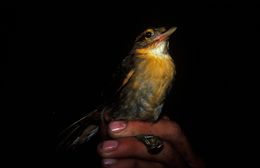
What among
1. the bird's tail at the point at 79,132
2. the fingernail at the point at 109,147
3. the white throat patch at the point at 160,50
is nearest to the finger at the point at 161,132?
the fingernail at the point at 109,147

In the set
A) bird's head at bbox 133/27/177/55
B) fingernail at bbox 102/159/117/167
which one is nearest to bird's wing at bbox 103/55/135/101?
bird's head at bbox 133/27/177/55

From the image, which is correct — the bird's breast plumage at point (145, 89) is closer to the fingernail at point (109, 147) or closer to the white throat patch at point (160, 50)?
the white throat patch at point (160, 50)

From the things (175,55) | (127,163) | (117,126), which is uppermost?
(117,126)

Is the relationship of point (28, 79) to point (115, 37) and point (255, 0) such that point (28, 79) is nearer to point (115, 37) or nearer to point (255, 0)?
point (115, 37)

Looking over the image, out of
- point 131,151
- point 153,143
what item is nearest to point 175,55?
point 153,143

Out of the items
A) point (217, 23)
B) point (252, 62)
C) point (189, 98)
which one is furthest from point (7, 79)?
point (252, 62)

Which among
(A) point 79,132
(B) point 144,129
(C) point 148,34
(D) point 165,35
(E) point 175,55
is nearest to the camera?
(B) point 144,129

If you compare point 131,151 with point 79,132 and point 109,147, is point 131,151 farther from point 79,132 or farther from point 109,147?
point 79,132
